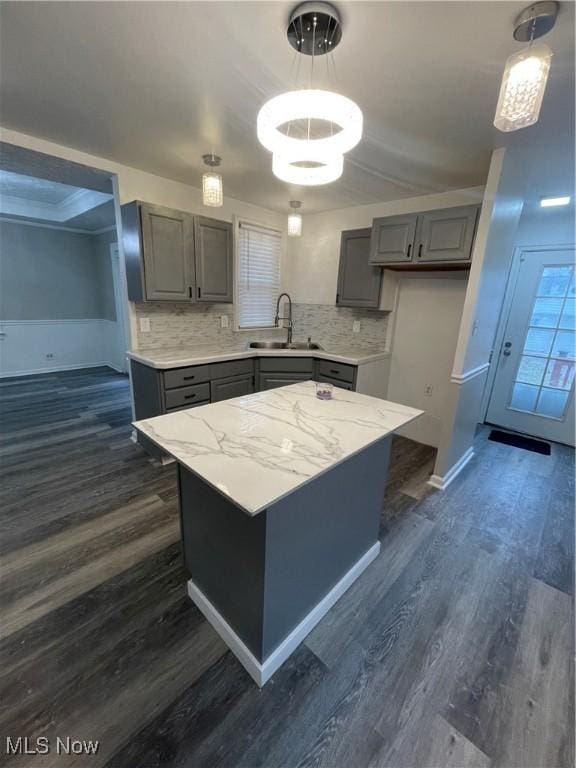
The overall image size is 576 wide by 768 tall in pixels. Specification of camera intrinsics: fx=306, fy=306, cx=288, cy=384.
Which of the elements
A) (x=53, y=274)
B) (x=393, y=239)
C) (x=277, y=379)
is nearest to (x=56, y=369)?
(x=53, y=274)

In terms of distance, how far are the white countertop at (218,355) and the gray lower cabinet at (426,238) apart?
950 millimetres

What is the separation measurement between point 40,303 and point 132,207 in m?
4.19

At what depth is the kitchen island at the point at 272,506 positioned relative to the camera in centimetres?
107

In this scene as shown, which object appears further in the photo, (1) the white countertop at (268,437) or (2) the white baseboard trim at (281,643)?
(2) the white baseboard trim at (281,643)

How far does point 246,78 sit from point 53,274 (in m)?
5.63

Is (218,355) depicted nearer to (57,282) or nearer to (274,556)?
(274,556)

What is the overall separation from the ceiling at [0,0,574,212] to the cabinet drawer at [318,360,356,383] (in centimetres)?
172

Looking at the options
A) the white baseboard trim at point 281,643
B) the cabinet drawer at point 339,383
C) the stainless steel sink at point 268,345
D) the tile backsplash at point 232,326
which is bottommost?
the white baseboard trim at point 281,643

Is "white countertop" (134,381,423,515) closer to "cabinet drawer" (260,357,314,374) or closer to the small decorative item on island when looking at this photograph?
the small decorative item on island

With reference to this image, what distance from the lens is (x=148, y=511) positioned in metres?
2.16

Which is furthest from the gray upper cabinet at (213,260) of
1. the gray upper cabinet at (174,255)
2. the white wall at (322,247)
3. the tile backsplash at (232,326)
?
the white wall at (322,247)

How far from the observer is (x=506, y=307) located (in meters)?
3.63

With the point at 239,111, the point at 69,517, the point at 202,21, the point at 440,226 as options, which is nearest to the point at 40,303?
the point at 69,517

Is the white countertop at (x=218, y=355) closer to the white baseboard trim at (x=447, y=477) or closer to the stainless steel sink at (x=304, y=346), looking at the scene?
the stainless steel sink at (x=304, y=346)
